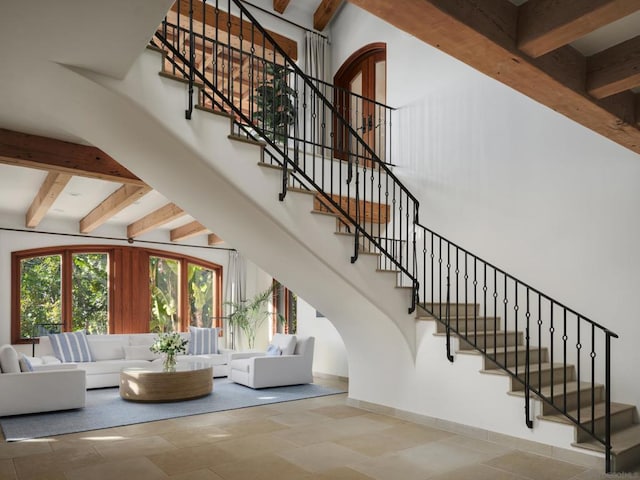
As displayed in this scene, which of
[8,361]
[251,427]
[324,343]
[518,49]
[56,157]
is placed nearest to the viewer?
[518,49]

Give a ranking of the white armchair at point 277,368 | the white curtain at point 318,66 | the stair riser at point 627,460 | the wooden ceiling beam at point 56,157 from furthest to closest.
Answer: the white curtain at point 318,66 < the white armchair at point 277,368 < the wooden ceiling beam at point 56,157 < the stair riser at point 627,460

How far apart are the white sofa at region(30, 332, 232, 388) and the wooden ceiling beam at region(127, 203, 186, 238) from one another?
198 centimetres

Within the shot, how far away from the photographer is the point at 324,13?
877 centimetres

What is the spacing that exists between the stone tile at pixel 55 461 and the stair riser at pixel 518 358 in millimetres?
3531

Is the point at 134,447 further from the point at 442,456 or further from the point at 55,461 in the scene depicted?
the point at 442,456

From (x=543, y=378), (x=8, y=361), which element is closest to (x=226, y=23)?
(x=8, y=361)

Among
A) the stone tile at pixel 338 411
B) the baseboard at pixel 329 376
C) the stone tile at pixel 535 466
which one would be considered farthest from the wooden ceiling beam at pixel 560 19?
the baseboard at pixel 329 376

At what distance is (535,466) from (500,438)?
60 cm

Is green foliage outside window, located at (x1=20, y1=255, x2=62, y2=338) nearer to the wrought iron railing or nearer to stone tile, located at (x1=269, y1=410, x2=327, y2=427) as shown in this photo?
the wrought iron railing

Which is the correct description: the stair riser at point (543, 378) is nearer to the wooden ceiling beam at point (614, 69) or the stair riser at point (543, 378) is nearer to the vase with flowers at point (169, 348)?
the wooden ceiling beam at point (614, 69)

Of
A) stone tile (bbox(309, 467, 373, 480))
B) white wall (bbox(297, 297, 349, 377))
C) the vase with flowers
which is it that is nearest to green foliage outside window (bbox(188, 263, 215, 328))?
white wall (bbox(297, 297, 349, 377))

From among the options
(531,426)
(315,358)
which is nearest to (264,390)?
(315,358)

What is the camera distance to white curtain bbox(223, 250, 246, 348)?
38.2 ft

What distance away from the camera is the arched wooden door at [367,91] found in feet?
26.5
